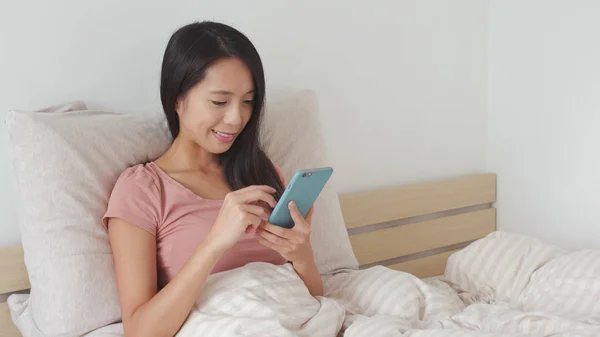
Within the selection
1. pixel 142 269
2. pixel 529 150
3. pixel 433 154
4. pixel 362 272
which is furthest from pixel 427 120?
pixel 142 269

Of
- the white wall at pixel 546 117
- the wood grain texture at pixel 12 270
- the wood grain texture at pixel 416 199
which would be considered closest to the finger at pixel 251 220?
the wood grain texture at pixel 12 270

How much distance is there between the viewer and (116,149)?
4.88 feet

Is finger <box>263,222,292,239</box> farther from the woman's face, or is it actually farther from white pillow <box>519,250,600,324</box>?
white pillow <box>519,250,600,324</box>

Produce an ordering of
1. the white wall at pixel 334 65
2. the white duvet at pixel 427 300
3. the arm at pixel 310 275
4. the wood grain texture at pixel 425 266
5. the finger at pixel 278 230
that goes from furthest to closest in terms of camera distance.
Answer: the wood grain texture at pixel 425 266
the white wall at pixel 334 65
the arm at pixel 310 275
the finger at pixel 278 230
the white duvet at pixel 427 300

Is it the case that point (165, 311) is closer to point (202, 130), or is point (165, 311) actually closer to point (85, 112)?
point (202, 130)

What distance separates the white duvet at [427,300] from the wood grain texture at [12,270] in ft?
1.58

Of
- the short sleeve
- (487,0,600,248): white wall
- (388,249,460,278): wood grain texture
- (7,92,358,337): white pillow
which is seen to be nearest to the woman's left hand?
the short sleeve

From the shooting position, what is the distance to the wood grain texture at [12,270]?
152 centimetres

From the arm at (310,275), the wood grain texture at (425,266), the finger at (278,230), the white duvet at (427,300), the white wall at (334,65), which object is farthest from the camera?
the wood grain texture at (425,266)

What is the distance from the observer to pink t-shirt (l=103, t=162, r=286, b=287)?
138 cm

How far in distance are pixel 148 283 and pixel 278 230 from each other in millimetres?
265

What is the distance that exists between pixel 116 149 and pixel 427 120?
3.71ft

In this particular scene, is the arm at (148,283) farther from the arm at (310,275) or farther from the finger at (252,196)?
the arm at (310,275)

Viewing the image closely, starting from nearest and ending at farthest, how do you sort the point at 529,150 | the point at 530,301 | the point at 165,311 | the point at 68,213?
1. the point at 165,311
2. the point at 68,213
3. the point at 530,301
4. the point at 529,150
